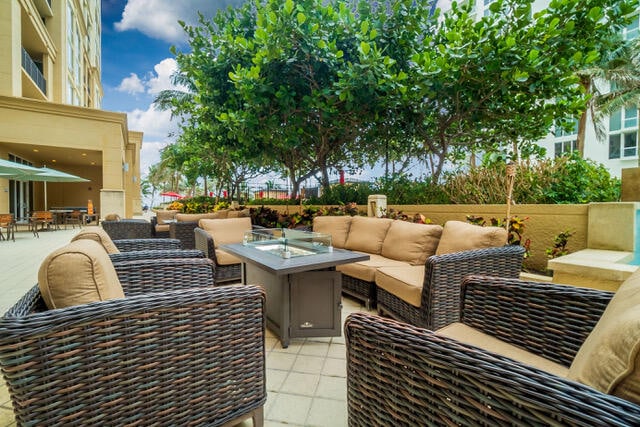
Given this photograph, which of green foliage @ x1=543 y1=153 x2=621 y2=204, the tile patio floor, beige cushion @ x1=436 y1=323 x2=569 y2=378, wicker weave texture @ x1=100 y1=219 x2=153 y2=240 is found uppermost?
green foliage @ x1=543 y1=153 x2=621 y2=204

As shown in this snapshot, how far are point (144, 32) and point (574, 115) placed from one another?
14.6 meters

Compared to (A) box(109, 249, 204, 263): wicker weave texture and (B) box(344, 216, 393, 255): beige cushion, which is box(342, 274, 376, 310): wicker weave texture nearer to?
(B) box(344, 216, 393, 255): beige cushion

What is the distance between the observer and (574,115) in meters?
4.52

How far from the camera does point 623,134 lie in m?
15.6

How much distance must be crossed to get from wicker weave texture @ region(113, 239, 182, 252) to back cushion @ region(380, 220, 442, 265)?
8.17ft

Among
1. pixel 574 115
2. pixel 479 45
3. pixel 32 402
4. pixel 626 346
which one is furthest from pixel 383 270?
pixel 574 115

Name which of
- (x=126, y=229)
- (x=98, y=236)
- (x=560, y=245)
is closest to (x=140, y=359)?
(x=98, y=236)

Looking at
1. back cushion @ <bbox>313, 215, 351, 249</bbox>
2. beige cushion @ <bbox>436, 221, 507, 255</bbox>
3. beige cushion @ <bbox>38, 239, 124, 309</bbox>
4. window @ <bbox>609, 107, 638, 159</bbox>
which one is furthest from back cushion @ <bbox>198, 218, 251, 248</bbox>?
window @ <bbox>609, 107, 638, 159</bbox>

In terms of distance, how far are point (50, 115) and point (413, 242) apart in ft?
40.5

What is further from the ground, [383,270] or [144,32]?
[144,32]

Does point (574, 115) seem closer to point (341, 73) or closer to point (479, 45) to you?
point (479, 45)

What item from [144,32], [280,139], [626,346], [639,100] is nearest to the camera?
[626,346]

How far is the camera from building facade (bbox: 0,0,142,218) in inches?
370

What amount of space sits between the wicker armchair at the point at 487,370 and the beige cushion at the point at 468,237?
1139 mm
